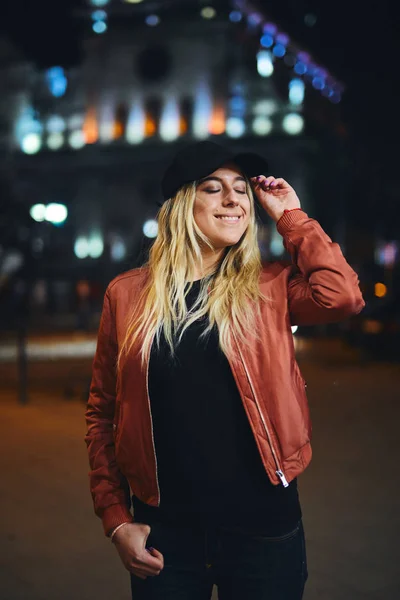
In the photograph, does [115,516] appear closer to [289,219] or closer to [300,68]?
[289,219]

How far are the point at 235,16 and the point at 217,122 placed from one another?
671cm

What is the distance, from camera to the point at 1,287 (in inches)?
1078

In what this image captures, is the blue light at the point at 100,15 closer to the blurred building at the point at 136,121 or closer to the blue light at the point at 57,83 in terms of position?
the blurred building at the point at 136,121

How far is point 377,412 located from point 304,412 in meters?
8.34

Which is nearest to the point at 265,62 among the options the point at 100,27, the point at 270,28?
the point at 270,28

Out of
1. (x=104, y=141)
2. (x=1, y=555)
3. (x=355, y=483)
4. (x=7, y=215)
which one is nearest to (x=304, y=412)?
(x=1, y=555)

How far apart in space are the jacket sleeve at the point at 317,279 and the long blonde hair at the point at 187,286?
12 cm

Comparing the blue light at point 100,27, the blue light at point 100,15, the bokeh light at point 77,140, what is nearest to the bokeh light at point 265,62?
the blue light at point 100,15

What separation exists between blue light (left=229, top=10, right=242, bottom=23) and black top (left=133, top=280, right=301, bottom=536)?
42.6 metres

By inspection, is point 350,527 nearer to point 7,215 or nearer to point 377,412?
point 377,412

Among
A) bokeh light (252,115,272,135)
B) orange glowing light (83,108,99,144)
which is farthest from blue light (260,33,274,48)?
orange glowing light (83,108,99,144)

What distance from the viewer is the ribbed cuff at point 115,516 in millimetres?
2209

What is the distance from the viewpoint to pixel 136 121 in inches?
1941

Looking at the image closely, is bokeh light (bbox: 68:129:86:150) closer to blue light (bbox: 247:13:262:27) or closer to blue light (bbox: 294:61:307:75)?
blue light (bbox: 247:13:262:27)
